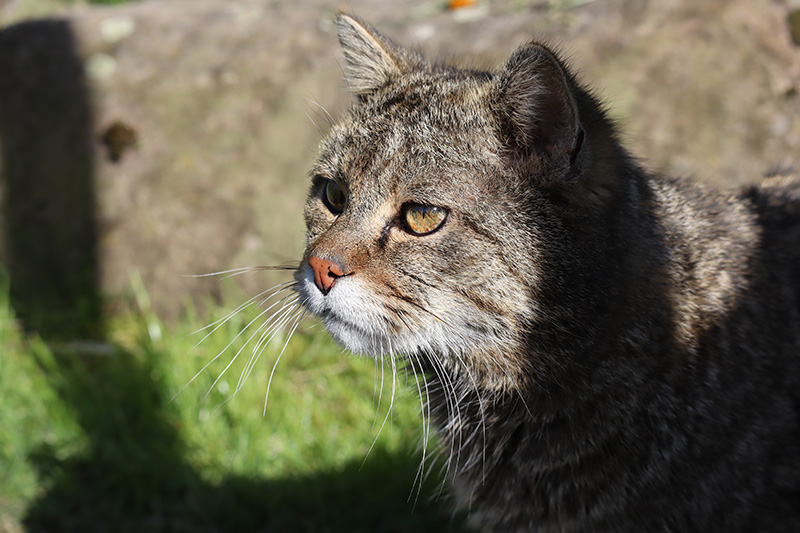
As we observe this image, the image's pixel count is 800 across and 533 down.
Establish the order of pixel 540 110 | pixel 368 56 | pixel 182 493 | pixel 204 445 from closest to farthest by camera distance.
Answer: pixel 540 110 → pixel 368 56 → pixel 182 493 → pixel 204 445

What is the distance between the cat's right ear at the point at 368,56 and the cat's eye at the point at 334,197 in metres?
0.46

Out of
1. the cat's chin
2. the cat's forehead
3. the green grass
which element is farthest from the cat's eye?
the green grass

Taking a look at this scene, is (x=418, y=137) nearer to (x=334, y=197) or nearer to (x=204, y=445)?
Result: (x=334, y=197)

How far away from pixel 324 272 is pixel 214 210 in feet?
9.03

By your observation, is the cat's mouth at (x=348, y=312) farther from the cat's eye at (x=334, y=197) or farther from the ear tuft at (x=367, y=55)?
the ear tuft at (x=367, y=55)

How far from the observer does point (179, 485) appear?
3465mm

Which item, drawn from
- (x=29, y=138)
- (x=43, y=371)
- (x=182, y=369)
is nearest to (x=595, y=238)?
(x=182, y=369)

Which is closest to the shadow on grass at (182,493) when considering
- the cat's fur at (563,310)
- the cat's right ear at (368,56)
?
the cat's fur at (563,310)

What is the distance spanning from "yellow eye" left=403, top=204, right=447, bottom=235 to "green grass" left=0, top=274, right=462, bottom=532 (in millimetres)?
1172

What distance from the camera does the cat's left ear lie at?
6.32 ft

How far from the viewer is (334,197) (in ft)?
7.88

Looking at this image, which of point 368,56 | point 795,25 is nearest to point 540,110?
point 368,56

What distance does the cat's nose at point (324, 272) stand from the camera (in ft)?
6.68

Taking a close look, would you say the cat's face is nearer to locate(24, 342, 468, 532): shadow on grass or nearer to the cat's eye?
the cat's eye
